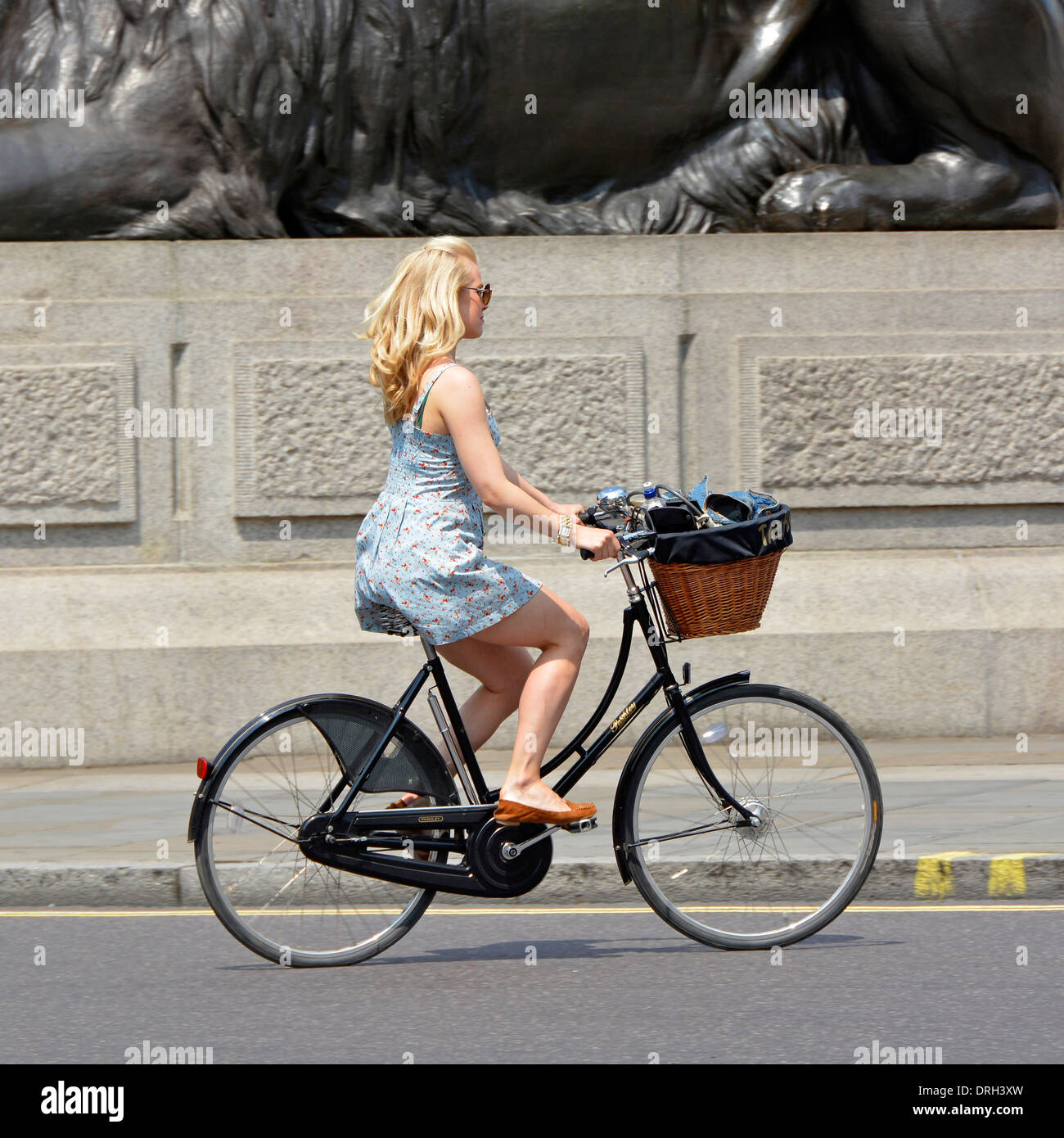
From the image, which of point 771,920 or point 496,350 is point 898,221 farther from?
point 771,920

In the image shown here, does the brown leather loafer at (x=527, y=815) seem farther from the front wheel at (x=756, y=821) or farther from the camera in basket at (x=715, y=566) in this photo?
the camera in basket at (x=715, y=566)

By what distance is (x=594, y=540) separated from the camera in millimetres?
4621

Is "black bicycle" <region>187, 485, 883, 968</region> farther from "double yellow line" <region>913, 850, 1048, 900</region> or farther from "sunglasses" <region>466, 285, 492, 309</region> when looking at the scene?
"double yellow line" <region>913, 850, 1048, 900</region>

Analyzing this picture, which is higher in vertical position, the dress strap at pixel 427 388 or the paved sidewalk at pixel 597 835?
the dress strap at pixel 427 388

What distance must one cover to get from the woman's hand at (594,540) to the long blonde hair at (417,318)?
0.57 meters

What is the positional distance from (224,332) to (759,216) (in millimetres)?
2845

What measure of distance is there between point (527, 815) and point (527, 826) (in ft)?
0.23

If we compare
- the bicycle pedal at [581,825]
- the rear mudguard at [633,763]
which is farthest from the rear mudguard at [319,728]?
the rear mudguard at [633,763]

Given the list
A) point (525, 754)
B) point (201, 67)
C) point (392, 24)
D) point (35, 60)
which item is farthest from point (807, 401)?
point (525, 754)

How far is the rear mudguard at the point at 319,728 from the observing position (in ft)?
15.8

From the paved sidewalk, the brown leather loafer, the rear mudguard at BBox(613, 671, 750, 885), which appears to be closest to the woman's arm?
the rear mudguard at BBox(613, 671, 750, 885)

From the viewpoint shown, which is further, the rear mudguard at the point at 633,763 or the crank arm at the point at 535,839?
the rear mudguard at the point at 633,763

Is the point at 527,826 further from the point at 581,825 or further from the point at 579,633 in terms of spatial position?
the point at 579,633

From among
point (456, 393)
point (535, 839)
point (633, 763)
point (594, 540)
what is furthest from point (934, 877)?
point (456, 393)
